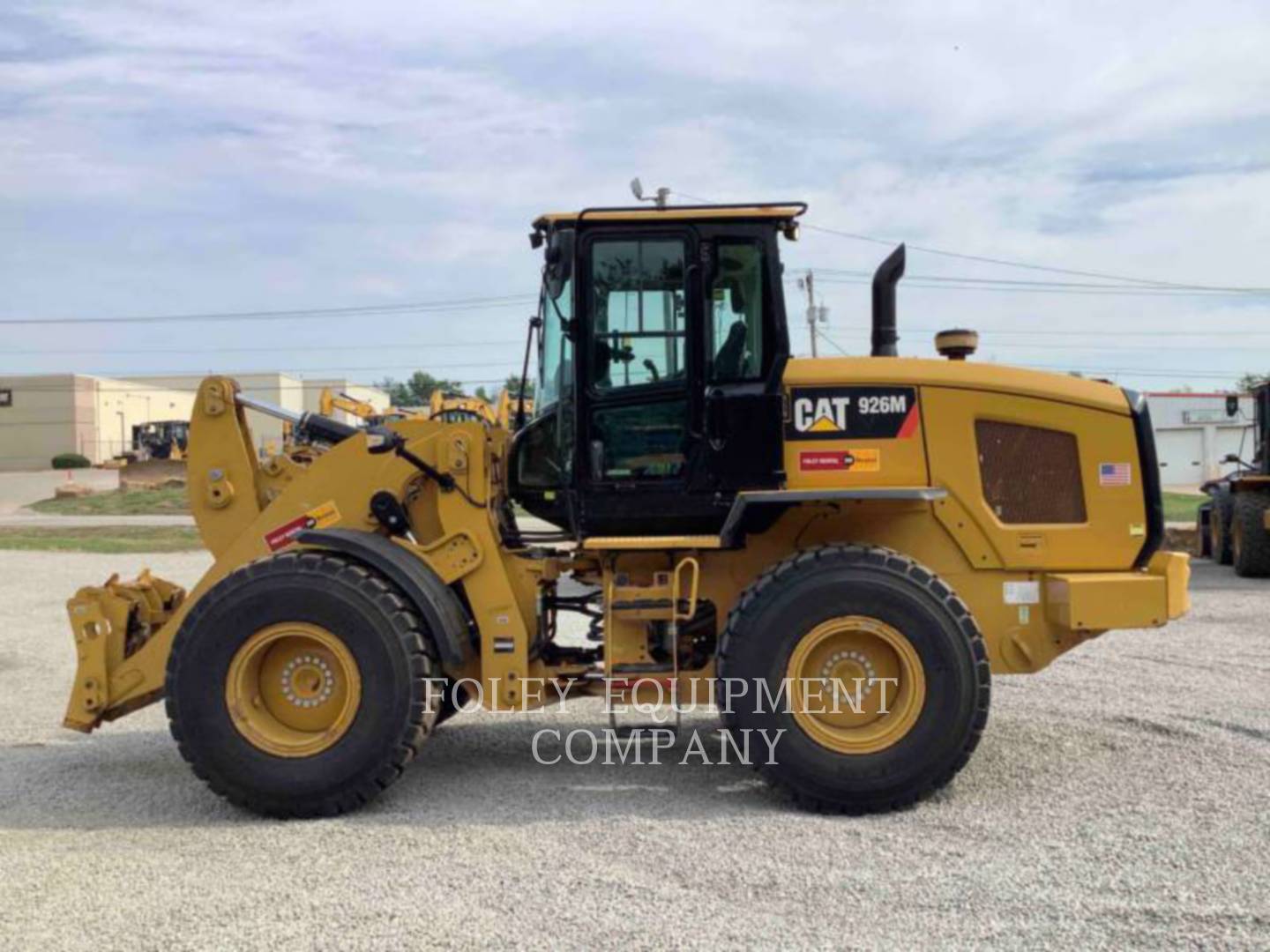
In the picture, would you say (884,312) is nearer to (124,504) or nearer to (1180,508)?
(1180,508)

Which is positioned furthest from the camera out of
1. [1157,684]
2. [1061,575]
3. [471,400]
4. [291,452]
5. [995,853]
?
[471,400]

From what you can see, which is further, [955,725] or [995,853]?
[955,725]

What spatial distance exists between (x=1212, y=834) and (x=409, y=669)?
3.59 meters

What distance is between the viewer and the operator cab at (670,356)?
5.68 m

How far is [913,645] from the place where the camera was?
530 cm

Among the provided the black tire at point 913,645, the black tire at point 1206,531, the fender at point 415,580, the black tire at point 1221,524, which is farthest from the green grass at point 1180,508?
the fender at point 415,580

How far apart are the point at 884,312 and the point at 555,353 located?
5.86ft

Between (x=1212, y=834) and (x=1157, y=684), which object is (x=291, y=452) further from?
(x=1157, y=684)

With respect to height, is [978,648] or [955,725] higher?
[978,648]

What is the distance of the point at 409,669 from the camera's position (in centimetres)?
535

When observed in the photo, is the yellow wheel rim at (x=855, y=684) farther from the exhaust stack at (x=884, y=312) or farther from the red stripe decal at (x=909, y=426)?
the exhaust stack at (x=884, y=312)

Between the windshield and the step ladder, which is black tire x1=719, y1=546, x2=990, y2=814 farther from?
the windshield

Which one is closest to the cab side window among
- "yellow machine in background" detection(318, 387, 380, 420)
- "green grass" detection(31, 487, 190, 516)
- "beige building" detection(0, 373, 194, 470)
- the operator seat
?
the operator seat

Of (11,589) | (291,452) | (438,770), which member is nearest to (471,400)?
(291,452)
